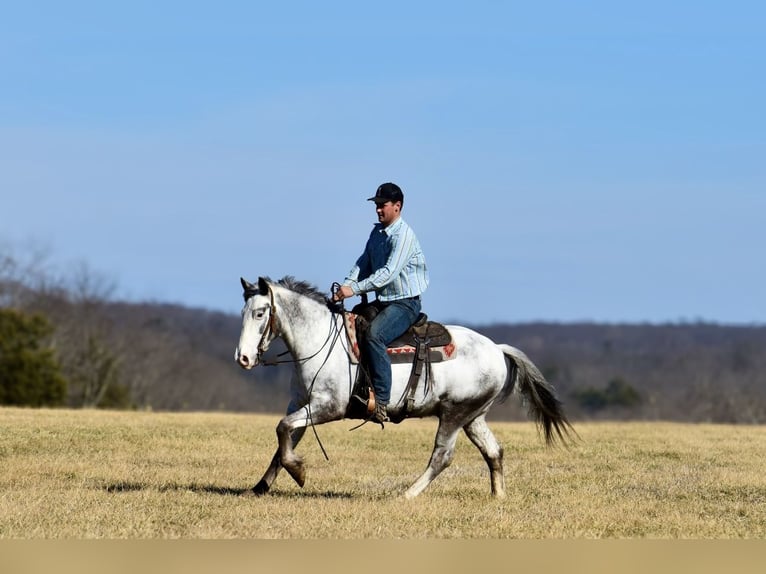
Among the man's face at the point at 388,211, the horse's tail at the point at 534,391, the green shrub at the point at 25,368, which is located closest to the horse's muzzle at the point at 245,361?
the man's face at the point at 388,211

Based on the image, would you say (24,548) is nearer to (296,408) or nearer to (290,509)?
(290,509)

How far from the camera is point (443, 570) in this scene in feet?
29.9

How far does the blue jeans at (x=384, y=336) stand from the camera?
1308 centimetres

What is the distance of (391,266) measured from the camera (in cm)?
1295

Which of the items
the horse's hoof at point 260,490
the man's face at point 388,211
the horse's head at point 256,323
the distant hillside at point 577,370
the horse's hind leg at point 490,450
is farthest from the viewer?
the distant hillside at point 577,370

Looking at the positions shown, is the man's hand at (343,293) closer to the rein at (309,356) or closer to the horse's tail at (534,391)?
the rein at (309,356)

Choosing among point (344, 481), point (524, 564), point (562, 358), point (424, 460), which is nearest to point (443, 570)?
point (524, 564)

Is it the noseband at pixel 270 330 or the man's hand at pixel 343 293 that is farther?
the man's hand at pixel 343 293

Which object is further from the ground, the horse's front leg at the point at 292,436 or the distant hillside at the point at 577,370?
the horse's front leg at the point at 292,436

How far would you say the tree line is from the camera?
5819 centimetres

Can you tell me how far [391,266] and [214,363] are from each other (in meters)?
107

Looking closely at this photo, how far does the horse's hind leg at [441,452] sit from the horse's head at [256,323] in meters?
2.19

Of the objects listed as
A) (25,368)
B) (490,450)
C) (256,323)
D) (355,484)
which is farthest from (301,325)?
(25,368)

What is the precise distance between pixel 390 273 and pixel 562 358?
152466 millimetres
